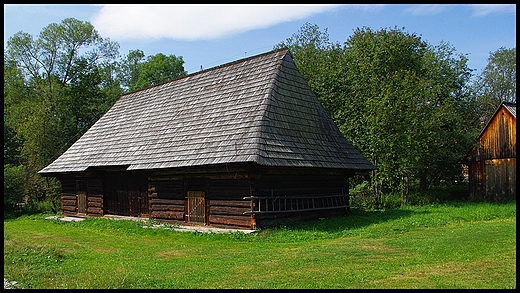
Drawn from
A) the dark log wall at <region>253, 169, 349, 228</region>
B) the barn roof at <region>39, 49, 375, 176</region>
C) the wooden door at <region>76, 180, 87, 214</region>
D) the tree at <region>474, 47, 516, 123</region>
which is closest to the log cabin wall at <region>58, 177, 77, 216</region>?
the wooden door at <region>76, 180, 87, 214</region>

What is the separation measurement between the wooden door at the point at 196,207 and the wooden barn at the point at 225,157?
0.11 feet

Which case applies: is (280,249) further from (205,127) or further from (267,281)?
(205,127)

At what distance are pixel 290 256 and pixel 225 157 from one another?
17.1 ft

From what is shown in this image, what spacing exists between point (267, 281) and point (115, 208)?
567 inches

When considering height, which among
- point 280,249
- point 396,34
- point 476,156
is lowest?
point 280,249

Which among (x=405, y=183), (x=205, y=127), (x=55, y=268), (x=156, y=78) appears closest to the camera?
(x=55, y=268)

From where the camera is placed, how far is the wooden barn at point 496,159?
78.6ft

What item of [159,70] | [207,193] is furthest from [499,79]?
[207,193]

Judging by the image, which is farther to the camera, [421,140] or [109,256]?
[421,140]

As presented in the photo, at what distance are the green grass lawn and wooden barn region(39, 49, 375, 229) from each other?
1398 millimetres

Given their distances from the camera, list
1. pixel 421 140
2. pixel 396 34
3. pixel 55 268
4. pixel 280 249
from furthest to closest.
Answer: pixel 396 34 → pixel 421 140 → pixel 280 249 → pixel 55 268

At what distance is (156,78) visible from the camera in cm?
4956

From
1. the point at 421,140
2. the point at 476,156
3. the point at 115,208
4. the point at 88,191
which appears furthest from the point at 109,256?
the point at 476,156

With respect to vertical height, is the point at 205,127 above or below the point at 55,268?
above
